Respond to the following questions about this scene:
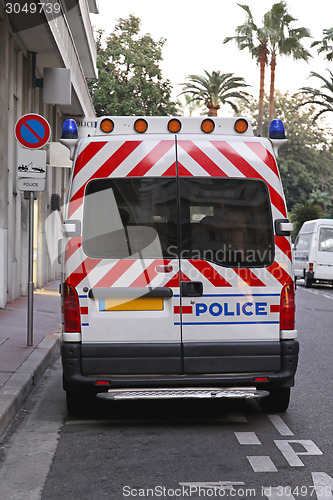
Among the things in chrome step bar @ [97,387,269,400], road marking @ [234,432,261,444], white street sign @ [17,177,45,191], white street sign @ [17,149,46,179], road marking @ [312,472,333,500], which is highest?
white street sign @ [17,149,46,179]

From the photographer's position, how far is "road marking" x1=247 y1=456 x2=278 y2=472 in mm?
4641

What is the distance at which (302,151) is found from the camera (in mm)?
61594

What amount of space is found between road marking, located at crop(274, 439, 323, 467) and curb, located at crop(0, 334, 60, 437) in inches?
82.0

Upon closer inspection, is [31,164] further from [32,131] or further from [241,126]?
[241,126]

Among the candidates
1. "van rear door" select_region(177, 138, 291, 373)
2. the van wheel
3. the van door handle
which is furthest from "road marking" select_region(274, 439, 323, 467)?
the van door handle

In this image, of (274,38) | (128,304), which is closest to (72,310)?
(128,304)

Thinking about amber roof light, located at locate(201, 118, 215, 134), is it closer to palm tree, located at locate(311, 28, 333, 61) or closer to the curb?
the curb

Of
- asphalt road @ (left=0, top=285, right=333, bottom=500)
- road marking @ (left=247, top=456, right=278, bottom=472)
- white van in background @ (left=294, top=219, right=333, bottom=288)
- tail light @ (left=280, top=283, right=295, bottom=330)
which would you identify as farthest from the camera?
white van in background @ (left=294, top=219, right=333, bottom=288)

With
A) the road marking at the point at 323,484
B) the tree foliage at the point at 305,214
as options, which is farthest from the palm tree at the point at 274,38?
the road marking at the point at 323,484

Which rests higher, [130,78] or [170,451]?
[130,78]

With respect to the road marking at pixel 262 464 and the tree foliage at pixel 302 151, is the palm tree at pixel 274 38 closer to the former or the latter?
the tree foliage at pixel 302 151

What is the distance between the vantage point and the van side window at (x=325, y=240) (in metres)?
26.2

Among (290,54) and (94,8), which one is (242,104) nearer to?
(290,54)

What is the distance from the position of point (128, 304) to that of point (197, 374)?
0.76 meters
